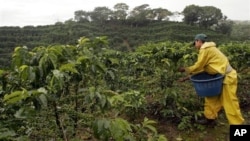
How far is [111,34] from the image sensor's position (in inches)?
1196

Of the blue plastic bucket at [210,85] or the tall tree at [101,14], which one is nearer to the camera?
the blue plastic bucket at [210,85]

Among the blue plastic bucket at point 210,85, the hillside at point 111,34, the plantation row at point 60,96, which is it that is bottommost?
the hillside at point 111,34

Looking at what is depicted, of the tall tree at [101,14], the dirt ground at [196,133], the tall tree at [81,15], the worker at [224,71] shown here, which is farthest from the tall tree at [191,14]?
the worker at [224,71]

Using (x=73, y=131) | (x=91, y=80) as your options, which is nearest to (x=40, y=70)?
(x=73, y=131)

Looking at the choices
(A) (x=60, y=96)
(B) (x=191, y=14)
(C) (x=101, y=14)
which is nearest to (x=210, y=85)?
(A) (x=60, y=96)

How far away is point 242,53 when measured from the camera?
5363 mm

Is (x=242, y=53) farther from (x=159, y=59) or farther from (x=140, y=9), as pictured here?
(x=140, y=9)

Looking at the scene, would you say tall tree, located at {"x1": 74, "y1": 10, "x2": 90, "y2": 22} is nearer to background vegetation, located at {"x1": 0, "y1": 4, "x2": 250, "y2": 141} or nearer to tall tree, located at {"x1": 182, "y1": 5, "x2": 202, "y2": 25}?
tall tree, located at {"x1": 182, "y1": 5, "x2": 202, "y2": 25}

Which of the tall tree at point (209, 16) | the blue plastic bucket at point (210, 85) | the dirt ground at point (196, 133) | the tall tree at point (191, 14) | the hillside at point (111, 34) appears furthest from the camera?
the tall tree at point (191, 14)

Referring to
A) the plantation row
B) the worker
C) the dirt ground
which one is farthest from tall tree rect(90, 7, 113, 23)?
the plantation row

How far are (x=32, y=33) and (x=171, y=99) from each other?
3171cm

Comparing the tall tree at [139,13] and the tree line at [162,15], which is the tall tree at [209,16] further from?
the tall tree at [139,13]

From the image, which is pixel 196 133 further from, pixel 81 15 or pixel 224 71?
pixel 81 15

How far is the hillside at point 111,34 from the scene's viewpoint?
26.5m
